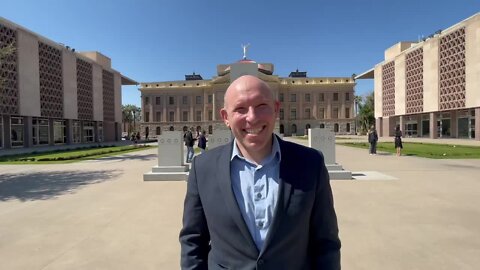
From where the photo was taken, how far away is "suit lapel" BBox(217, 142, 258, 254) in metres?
1.53

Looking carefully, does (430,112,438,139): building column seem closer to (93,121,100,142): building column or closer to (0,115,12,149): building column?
(93,121,100,142): building column

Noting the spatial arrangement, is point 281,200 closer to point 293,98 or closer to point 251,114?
point 251,114

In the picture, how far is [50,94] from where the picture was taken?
115 feet

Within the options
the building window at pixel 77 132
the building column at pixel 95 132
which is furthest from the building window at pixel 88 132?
the building window at pixel 77 132

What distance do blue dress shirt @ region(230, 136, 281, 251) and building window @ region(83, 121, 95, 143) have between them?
4795cm

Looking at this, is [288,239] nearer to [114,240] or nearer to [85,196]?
[114,240]

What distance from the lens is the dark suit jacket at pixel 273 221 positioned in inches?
60.2

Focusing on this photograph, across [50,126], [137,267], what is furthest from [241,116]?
[50,126]

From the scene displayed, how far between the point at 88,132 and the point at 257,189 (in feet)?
162

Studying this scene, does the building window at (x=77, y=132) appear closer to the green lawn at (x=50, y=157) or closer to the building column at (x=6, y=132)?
the building column at (x=6, y=132)

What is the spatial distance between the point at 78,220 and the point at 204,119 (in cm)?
7379

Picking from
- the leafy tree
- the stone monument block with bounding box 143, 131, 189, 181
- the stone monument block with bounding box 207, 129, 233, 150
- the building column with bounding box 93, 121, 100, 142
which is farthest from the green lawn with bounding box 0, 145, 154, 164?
the leafy tree

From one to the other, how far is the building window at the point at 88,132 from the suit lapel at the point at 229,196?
157 feet

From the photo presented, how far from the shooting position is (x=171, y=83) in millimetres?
80375
